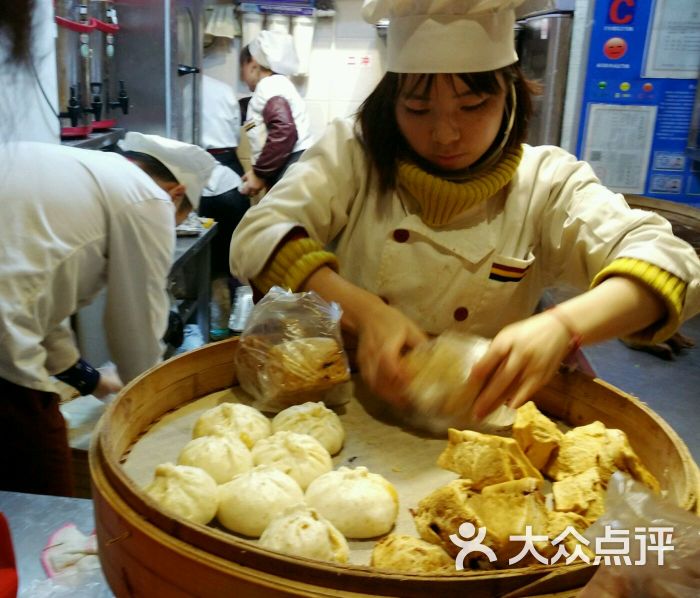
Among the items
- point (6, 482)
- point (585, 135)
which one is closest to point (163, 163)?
point (6, 482)

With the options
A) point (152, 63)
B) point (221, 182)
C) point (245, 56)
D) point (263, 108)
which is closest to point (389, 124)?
point (152, 63)

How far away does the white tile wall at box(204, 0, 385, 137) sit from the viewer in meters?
5.44

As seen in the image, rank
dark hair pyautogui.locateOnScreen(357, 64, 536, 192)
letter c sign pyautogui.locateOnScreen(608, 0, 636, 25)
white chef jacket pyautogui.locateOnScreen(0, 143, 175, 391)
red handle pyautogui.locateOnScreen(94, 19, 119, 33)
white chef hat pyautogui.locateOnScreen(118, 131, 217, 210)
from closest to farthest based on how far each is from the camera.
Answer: dark hair pyautogui.locateOnScreen(357, 64, 536, 192)
white chef jacket pyautogui.locateOnScreen(0, 143, 175, 391)
white chef hat pyautogui.locateOnScreen(118, 131, 217, 210)
red handle pyautogui.locateOnScreen(94, 19, 119, 33)
letter c sign pyautogui.locateOnScreen(608, 0, 636, 25)

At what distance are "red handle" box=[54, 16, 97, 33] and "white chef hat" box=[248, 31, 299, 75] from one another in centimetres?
248

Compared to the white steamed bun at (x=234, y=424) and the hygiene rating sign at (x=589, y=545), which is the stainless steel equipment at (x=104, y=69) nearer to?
the white steamed bun at (x=234, y=424)

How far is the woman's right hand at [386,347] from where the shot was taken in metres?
0.96

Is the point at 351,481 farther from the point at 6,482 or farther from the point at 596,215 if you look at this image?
the point at 6,482

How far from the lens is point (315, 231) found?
1243mm

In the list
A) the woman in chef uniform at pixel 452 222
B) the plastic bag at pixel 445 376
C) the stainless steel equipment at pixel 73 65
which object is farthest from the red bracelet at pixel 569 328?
the stainless steel equipment at pixel 73 65

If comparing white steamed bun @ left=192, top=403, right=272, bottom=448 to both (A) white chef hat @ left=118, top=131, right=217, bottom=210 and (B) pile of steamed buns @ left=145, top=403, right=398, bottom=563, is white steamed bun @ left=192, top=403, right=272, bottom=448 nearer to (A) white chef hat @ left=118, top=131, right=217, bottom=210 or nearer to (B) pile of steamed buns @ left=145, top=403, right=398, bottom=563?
(B) pile of steamed buns @ left=145, top=403, right=398, bottom=563

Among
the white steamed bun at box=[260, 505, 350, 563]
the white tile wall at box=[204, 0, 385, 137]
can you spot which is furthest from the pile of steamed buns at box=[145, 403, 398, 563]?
the white tile wall at box=[204, 0, 385, 137]

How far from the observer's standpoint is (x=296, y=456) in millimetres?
937

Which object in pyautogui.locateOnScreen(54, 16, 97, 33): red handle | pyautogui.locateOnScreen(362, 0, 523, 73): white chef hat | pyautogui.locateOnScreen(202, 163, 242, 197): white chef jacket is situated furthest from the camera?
pyautogui.locateOnScreen(202, 163, 242, 197): white chef jacket

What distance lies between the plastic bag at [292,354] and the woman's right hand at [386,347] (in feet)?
0.37
